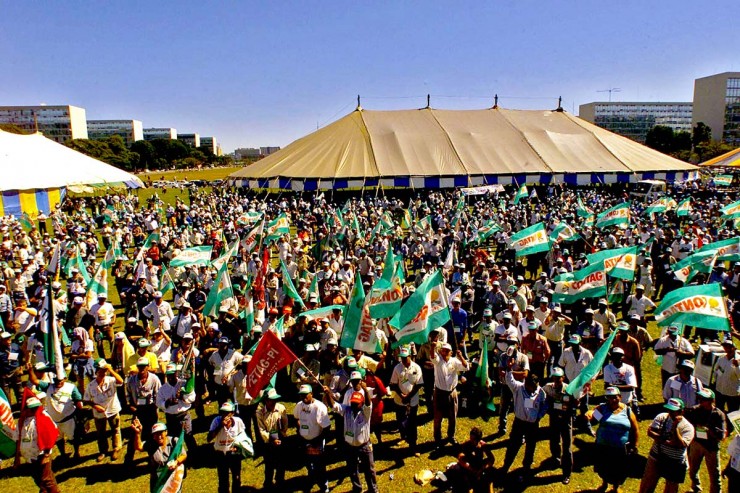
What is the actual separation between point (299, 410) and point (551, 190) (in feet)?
128

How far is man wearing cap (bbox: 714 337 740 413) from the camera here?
6.83 meters

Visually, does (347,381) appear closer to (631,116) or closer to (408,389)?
(408,389)

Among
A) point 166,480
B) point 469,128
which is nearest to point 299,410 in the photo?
point 166,480

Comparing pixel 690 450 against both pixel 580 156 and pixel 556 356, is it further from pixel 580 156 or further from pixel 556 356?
pixel 580 156

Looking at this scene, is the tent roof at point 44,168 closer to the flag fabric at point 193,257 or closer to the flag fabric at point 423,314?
the flag fabric at point 193,257

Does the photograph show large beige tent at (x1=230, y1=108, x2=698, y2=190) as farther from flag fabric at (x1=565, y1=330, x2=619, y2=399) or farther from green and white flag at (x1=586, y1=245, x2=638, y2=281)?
flag fabric at (x1=565, y1=330, x2=619, y2=399)

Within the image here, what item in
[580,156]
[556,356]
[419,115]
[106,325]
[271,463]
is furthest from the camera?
[419,115]

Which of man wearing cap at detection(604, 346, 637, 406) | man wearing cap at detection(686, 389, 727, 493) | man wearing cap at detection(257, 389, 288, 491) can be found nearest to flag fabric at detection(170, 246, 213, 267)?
man wearing cap at detection(257, 389, 288, 491)

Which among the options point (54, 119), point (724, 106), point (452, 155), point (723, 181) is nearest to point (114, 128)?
point (54, 119)

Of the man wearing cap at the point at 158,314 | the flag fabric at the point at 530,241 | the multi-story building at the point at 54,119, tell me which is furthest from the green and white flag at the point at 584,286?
the multi-story building at the point at 54,119

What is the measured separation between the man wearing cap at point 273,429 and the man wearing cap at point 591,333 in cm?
494

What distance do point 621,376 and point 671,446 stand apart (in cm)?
146

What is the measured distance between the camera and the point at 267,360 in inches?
264

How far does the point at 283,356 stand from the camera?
6.63 metres
